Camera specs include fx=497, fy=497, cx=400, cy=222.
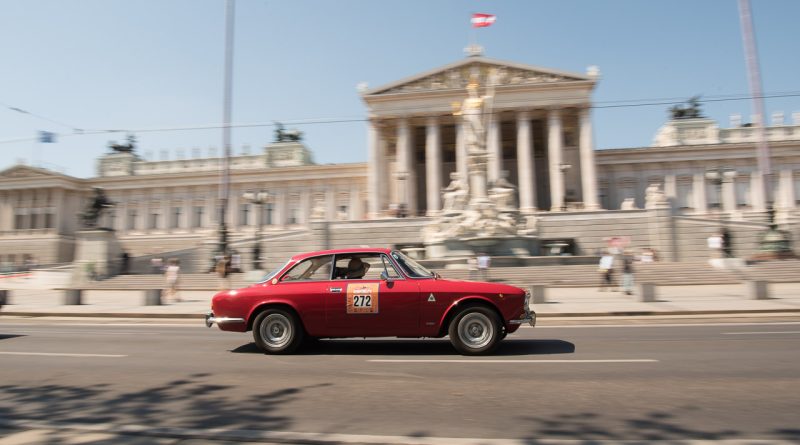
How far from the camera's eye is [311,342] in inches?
357

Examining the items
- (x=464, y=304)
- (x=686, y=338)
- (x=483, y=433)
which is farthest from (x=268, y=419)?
(x=686, y=338)

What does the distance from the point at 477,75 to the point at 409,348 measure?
164 feet

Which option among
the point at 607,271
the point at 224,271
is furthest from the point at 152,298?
the point at 607,271

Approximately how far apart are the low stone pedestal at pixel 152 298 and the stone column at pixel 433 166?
36567 millimetres

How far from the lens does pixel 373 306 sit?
7.65 meters

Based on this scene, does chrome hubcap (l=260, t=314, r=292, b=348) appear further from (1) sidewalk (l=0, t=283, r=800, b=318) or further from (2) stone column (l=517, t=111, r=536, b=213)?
(2) stone column (l=517, t=111, r=536, b=213)

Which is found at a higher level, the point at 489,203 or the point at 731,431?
the point at 489,203

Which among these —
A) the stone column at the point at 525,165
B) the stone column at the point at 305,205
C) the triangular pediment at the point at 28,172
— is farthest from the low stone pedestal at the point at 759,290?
the triangular pediment at the point at 28,172

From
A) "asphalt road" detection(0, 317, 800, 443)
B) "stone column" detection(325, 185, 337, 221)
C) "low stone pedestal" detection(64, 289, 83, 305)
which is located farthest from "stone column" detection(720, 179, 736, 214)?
"low stone pedestal" detection(64, 289, 83, 305)

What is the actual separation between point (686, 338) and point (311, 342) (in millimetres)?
6918

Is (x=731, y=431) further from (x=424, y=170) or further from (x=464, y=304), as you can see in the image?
(x=424, y=170)

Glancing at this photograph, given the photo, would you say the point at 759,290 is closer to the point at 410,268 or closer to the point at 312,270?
the point at 410,268

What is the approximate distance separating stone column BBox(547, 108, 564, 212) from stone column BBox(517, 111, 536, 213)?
7.09 feet

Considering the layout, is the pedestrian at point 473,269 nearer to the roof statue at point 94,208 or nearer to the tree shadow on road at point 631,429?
the tree shadow on road at point 631,429
